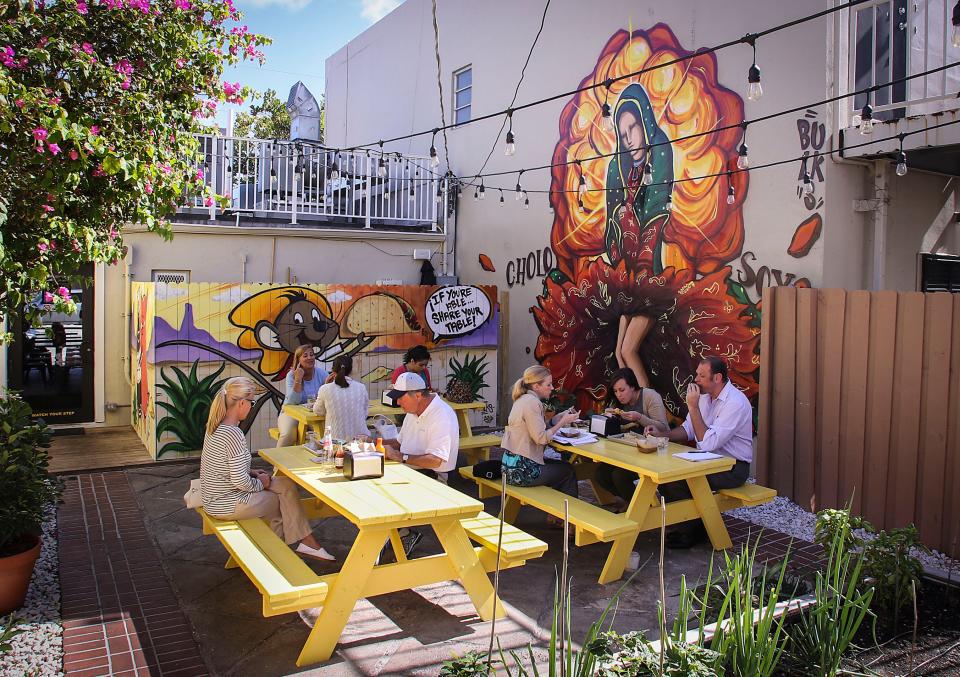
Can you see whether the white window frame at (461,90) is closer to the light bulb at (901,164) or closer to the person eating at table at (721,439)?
the light bulb at (901,164)

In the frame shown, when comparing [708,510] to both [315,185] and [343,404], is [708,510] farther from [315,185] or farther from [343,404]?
[315,185]

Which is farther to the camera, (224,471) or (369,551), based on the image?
(224,471)

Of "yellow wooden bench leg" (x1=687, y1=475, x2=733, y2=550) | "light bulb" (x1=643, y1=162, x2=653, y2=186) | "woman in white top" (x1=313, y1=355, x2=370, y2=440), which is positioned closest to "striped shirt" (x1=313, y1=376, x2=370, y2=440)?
"woman in white top" (x1=313, y1=355, x2=370, y2=440)

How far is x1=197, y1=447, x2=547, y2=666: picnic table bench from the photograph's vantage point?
4398mm

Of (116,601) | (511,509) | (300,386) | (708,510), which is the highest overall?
(300,386)

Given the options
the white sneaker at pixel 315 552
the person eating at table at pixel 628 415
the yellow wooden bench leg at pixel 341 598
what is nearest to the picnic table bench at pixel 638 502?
the person eating at table at pixel 628 415

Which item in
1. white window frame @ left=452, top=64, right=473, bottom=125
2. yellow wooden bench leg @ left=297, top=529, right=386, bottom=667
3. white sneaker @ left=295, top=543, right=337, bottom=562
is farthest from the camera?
white window frame @ left=452, top=64, right=473, bottom=125

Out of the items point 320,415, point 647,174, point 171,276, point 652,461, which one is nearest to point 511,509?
point 652,461

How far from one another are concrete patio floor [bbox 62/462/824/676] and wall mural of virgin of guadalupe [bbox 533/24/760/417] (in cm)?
281

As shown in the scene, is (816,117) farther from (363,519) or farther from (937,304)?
(363,519)

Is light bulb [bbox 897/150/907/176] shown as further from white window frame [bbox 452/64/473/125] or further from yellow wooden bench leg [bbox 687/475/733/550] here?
white window frame [bbox 452/64/473/125]

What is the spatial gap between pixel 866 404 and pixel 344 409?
4693 millimetres

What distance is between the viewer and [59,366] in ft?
36.5

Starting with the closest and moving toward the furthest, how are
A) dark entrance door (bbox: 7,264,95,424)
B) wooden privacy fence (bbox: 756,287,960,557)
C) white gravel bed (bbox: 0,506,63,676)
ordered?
white gravel bed (bbox: 0,506,63,676)
wooden privacy fence (bbox: 756,287,960,557)
dark entrance door (bbox: 7,264,95,424)
